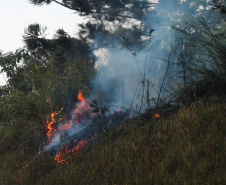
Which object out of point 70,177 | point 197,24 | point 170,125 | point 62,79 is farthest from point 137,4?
point 70,177

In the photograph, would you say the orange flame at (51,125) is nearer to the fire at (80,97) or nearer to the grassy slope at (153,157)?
the fire at (80,97)

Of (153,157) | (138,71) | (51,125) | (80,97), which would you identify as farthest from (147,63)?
(153,157)

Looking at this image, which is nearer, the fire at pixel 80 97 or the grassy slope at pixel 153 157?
the grassy slope at pixel 153 157

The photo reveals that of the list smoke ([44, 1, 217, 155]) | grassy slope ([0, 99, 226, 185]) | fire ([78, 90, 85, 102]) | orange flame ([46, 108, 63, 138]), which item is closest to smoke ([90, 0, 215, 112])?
smoke ([44, 1, 217, 155])

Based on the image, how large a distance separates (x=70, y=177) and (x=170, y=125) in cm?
148

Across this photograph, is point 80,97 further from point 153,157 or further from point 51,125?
point 153,157

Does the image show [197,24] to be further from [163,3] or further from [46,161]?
[46,161]

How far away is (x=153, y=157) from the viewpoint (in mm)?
3223

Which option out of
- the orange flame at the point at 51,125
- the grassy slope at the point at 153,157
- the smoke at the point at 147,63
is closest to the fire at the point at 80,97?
the smoke at the point at 147,63

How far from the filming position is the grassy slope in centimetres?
280

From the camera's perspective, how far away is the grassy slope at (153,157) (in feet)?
9.18

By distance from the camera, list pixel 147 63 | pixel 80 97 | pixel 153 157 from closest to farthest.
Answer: pixel 153 157 < pixel 80 97 < pixel 147 63

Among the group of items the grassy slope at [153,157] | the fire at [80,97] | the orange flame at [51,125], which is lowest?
the grassy slope at [153,157]

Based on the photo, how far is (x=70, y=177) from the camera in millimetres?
3443
